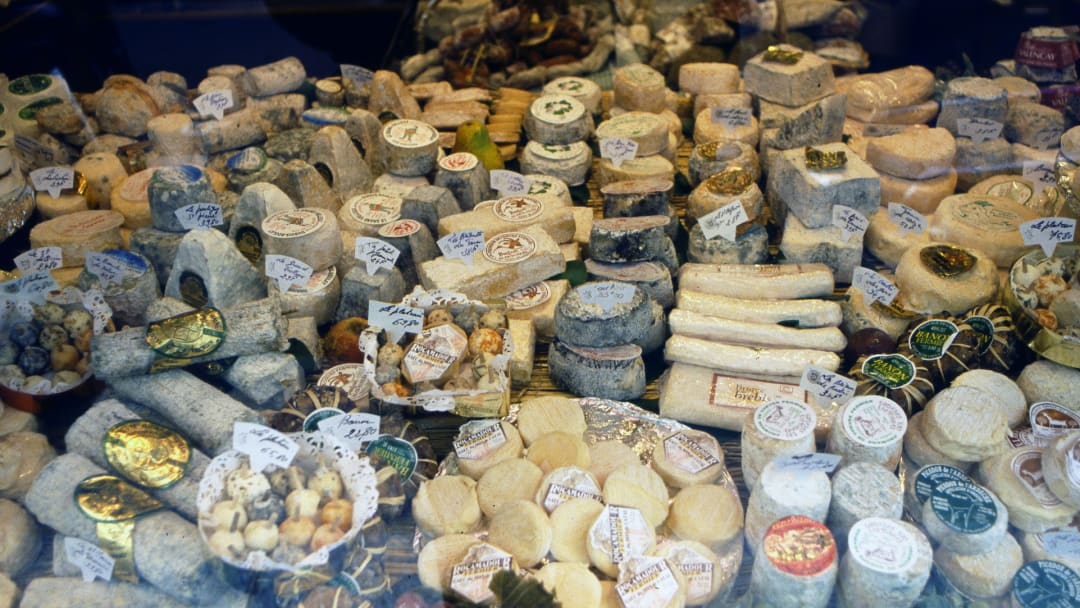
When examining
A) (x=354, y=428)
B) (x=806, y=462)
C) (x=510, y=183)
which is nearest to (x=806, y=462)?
(x=806, y=462)

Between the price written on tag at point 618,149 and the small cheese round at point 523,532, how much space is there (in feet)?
7.15

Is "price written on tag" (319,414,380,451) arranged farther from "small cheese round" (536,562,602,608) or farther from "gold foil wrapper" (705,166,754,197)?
"gold foil wrapper" (705,166,754,197)

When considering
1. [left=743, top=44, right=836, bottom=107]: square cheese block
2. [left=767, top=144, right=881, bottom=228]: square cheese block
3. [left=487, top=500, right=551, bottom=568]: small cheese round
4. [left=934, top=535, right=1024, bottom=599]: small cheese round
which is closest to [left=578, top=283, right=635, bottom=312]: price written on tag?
[left=487, top=500, right=551, bottom=568]: small cheese round

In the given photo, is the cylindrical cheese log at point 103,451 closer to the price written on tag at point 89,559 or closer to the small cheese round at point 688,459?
the price written on tag at point 89,559

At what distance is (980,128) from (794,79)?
0.87 m

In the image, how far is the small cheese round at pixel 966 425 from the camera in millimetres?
2314

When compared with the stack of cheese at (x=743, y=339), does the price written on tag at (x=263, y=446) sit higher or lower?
higher

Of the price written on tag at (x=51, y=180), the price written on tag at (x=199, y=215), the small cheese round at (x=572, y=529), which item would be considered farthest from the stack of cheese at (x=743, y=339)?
the price written on tag at (x=51, y=180)

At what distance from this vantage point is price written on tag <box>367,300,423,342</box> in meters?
2.77

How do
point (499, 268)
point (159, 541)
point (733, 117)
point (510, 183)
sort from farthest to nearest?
1. point (733, 117)
2. point (510, 183)
3. point (499, 268)
4. point (159, 541)

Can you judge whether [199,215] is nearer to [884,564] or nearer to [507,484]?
[507,484]

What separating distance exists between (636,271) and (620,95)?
1.66 metres

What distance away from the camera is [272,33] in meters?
4.41

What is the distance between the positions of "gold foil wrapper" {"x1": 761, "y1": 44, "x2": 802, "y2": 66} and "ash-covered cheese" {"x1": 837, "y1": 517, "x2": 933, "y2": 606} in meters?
2.85
